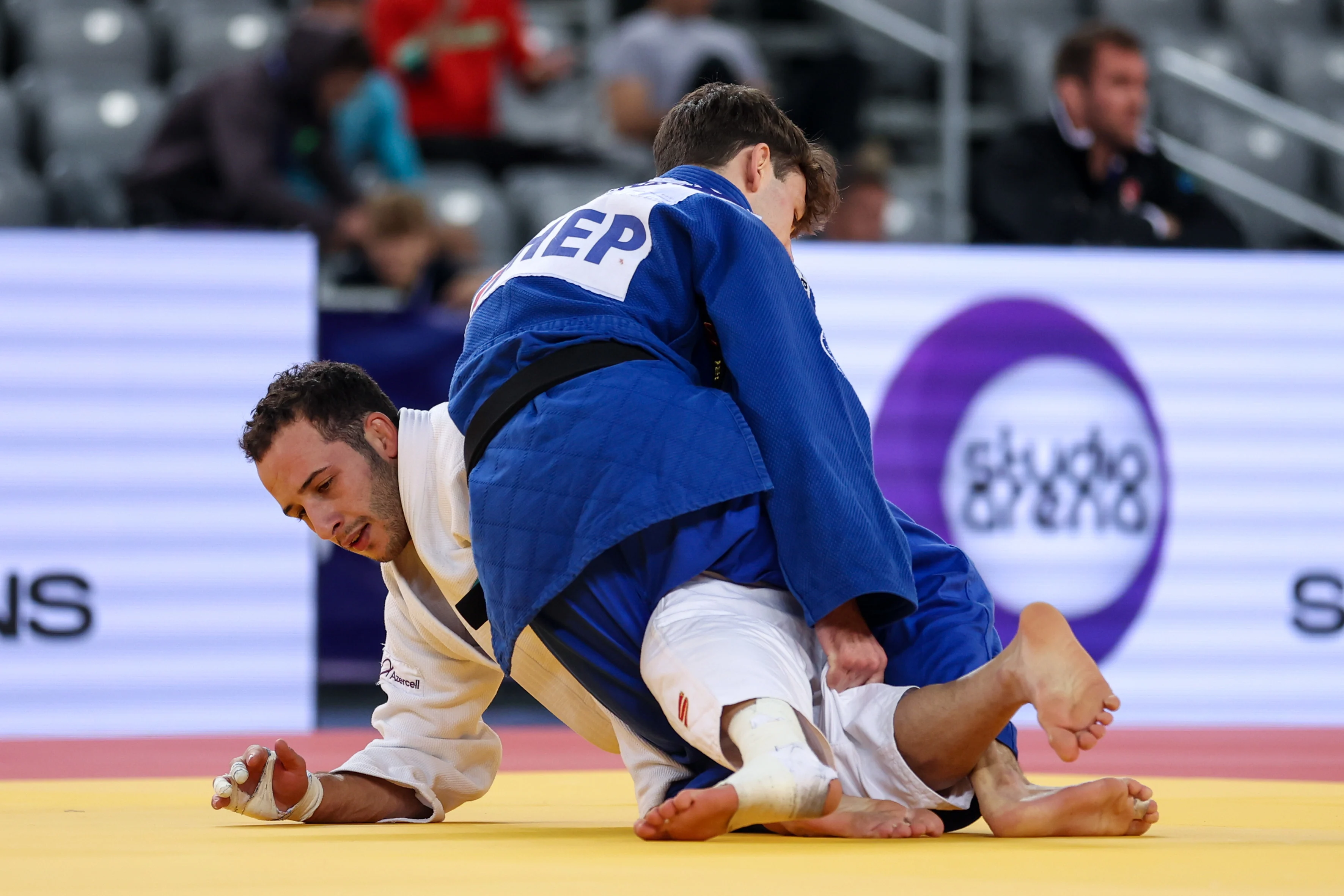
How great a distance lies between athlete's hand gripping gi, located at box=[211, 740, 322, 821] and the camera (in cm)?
248

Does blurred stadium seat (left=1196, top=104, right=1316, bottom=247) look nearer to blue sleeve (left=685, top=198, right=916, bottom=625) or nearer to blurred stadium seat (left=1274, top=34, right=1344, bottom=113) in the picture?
blurred stadium seat (left=1274, top=34, right=1344, bottom=113)

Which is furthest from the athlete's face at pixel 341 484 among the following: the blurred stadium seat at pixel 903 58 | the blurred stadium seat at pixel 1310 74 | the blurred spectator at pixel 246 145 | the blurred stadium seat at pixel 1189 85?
the blurred stadium seat at pixel 1310 74

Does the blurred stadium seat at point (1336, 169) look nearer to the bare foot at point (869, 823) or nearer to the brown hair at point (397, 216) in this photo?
the brown hair at point (397, 216)

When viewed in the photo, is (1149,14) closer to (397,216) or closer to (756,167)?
(397,216)

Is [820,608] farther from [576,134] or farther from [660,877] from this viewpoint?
[576,134]

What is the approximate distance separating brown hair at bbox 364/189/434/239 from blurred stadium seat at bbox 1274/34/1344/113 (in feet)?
14.7

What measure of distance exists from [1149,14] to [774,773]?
22.5ft

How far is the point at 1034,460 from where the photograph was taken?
17.0ft

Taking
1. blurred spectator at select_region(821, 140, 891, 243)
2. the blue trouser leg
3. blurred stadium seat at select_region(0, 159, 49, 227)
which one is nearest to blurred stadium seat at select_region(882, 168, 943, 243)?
blurred spectator at select_region(821, 140, 891, 243)

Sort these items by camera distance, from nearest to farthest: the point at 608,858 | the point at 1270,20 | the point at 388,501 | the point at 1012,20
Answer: the point at 608,858 < the point at 388,501 < the point at 1012,20 < the point at 1270,20

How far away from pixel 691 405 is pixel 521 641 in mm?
496

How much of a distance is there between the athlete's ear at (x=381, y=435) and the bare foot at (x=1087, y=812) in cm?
107

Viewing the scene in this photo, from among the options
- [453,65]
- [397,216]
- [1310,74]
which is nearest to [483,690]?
[397,216]

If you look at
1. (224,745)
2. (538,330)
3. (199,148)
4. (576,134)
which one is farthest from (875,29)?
(538,330)
